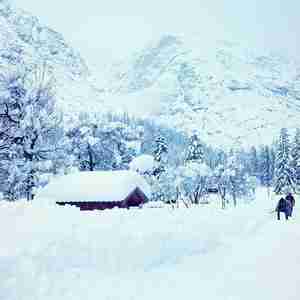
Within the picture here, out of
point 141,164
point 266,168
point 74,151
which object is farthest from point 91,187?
point 266,168

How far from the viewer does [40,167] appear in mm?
27609

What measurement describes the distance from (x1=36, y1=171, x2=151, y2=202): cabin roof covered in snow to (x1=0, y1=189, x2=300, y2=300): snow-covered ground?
14.7m

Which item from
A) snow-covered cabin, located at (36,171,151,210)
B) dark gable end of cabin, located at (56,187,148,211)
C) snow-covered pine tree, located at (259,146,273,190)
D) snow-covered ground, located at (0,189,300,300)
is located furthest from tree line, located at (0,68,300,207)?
snow-covered pine tree, located at (259,146,273,190)

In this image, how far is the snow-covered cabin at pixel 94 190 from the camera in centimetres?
2966

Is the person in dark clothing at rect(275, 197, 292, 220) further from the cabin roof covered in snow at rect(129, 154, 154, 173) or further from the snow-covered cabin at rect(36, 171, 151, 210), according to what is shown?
the cabin roof covered in snow at rect(129, 154, 154, 173)

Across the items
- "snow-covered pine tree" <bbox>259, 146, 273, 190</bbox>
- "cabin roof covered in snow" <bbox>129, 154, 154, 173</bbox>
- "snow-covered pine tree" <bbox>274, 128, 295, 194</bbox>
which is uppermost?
"cabin roof covered in snow" <bbox>129, 154, 154, 173</bbox>

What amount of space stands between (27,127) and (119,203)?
784cm

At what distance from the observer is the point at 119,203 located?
97.8ft

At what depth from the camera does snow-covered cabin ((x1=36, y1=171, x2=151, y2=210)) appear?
97.3 feet

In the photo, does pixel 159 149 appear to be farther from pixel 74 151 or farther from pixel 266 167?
pixel 266 167

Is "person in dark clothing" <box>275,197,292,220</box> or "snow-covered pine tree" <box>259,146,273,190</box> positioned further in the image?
"snow-covered pine tree" <box>259,146,273,190</box>

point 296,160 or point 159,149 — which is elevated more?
point 159,149

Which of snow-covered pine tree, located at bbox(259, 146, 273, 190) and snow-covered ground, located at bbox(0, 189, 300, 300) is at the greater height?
snow-covered ground, located at bbox(0, 189, 300, 300)

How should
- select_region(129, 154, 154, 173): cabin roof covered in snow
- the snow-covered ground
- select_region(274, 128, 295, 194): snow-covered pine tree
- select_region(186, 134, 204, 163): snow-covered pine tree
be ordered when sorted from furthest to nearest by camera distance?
select_region(274, 128, 295, 194): snow-covered pine tree < select_region(186, 134, 204, 163): snow-covered pine tree < select_region(129, 154, 154, 173): cabin roof covered in snow < the snow-covered ground
